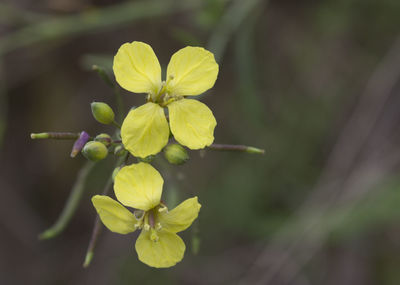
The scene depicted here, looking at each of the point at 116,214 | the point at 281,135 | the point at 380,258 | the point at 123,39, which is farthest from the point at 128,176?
the point at 380,258

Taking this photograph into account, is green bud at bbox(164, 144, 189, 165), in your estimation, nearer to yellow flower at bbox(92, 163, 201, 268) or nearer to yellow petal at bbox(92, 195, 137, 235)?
yellow flower at bbox(92, 163, 201, 268)

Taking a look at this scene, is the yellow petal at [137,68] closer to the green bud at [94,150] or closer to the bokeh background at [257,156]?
the green bud at [94,150]

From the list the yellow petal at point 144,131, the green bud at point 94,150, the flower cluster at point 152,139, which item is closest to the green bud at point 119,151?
the flower cluster at point 152,139

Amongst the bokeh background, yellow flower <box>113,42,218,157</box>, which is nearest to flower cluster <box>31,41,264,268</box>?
yellow flower <box>113,42,218,157</box>

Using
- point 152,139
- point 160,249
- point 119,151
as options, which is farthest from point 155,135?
point 160,249

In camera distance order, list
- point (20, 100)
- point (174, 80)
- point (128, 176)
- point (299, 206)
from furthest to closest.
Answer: point (20, 100) → point (299, 206) → point (174, 80) → point (128, 176)

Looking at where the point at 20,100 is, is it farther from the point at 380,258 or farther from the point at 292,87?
the point at 380,258

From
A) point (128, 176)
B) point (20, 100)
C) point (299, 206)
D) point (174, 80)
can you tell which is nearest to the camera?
A: point (128, 176)
